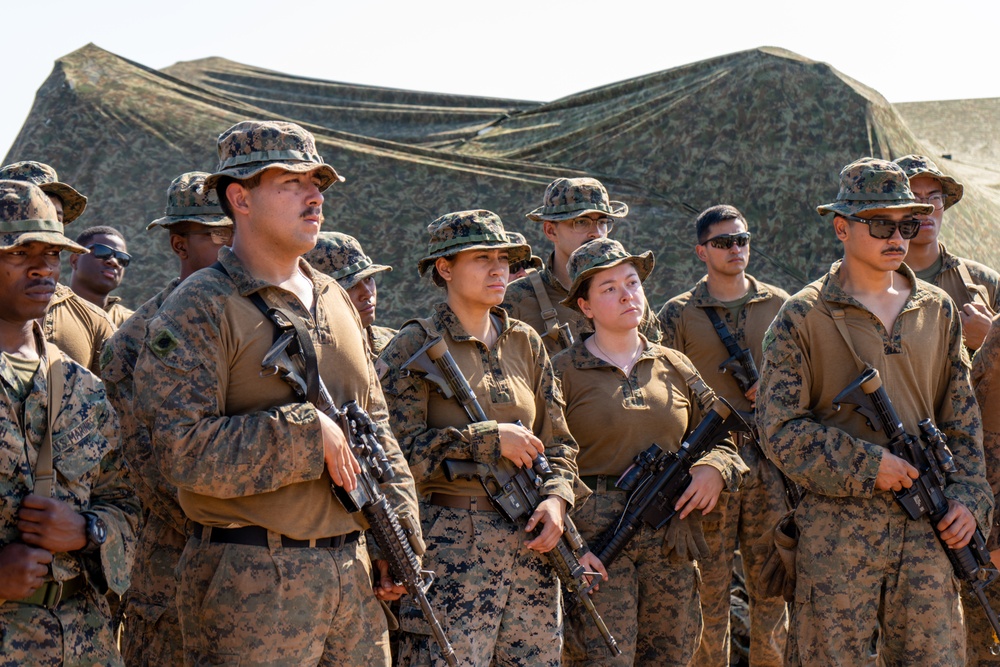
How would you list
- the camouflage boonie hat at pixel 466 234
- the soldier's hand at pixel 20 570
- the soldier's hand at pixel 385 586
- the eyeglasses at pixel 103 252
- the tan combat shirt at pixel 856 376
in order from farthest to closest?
the eyeglasses at pixel 103 252
the camouflage boonie hat at pixel 466 234
the tan combat shirt at pixel 856 376
the soldier's hand at pixel 385 586
the soldier's hand at pixel 20 570

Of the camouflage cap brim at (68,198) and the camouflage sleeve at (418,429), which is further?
the camouflage cap brim at (68,198)

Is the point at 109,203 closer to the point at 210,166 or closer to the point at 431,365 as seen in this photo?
the point at 210,166

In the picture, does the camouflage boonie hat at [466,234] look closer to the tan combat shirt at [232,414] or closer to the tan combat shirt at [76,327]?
the tan combat shirt at [232,414]

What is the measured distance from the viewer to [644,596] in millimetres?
5285

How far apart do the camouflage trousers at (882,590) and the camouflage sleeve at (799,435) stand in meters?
0.18

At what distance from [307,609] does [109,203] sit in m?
7.52

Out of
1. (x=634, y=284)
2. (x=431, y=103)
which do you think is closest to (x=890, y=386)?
(x=634, y=284)

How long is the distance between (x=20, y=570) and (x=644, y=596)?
2941 millimetres

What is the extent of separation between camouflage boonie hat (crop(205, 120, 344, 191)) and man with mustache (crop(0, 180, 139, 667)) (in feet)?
1.81

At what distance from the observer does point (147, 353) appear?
353cm

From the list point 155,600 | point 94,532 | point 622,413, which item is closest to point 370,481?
point 94,532

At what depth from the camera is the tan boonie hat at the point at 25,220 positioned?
3395 mm

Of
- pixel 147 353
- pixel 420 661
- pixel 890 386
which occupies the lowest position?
pixel 420 661

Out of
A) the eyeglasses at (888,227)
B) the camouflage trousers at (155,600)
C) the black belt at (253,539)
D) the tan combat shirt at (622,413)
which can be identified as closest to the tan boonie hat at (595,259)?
the tan combat shirt at (622,413)
